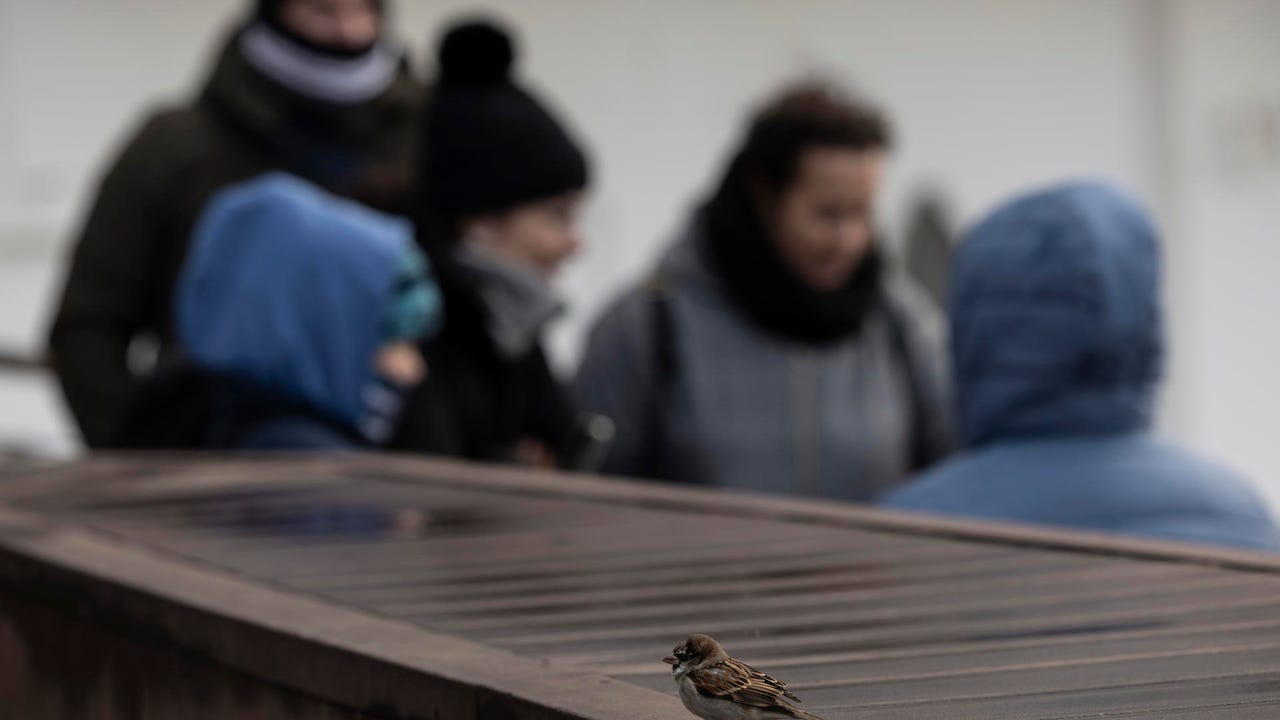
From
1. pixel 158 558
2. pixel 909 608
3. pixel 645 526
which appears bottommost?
pixel 158 558

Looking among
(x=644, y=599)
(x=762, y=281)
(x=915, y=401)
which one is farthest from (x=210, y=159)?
(x=644, y=599)

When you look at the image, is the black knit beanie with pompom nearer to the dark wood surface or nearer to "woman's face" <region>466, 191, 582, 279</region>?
"woman's face" <region>466, 191, 582, 279</region>

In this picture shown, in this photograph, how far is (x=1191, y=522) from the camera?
2.71 metres

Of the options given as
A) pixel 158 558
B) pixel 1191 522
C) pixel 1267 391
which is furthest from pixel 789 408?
pixel 1267 391

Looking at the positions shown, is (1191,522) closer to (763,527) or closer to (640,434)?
(763,527)

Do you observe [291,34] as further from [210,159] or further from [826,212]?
[826,212]

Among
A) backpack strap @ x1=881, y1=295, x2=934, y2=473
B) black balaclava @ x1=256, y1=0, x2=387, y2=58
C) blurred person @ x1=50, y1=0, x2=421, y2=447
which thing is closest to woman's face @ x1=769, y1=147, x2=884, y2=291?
backpack strap @ x1=881, y1=295, x2=934, y2=473

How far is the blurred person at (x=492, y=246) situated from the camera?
148 inches

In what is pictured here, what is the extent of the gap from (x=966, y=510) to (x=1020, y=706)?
1.45 m

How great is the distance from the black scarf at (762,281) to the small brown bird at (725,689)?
2827 mm

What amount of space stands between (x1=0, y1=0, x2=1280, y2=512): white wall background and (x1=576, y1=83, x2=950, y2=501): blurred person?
6.68 meters

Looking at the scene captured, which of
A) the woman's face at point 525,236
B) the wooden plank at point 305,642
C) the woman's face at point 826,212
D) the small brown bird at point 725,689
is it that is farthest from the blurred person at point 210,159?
the small brown bird at point 725,689

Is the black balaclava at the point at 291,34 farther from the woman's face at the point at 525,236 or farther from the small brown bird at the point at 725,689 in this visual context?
the small brown bird at the point at 725,689

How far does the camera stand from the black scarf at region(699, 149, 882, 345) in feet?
13.7
